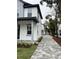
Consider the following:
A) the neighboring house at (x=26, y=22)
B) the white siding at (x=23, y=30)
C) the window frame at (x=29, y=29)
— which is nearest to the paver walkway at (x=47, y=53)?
the neighboring house at (x=26, y=22)

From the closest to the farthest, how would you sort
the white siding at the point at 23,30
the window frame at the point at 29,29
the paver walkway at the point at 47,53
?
the paver walkway at the point at 47,53, the white siding at the point at 23,30, the window frame at the point at 29,29

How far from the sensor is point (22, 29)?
1917 cm

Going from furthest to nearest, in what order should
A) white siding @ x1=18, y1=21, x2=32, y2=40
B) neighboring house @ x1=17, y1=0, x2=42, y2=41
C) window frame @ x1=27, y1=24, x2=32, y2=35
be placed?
window frame @ x1=27, y1=24, x2=32, y2=35 → white siding @ x1=18, y1=21, x2=32, y2=40 → neighboring house @ x1=17, y1=0, x2=42, y2=41

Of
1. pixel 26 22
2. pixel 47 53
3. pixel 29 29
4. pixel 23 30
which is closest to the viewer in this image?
pixel 47 53

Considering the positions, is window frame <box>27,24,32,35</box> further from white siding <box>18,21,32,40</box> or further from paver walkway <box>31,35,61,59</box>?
paver walkway <box>31,35,61,59</box>

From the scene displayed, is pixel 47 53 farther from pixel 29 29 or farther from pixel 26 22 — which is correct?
pixel 26 22

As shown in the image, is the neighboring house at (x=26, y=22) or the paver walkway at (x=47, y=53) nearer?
the paver walkway at (x=47, y=53)

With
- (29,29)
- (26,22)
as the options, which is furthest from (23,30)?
(26,22)

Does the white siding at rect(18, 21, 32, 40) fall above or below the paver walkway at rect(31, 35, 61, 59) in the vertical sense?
above

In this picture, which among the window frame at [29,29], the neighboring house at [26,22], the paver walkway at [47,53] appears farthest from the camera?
the window frame at [29,29]

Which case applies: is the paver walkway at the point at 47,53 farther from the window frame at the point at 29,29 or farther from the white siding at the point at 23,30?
the window frame at the point at 29,29

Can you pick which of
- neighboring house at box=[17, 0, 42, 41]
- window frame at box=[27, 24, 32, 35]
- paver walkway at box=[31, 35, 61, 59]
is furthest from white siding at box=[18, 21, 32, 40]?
paver walkway at box=[31, 35, 61, 59]
